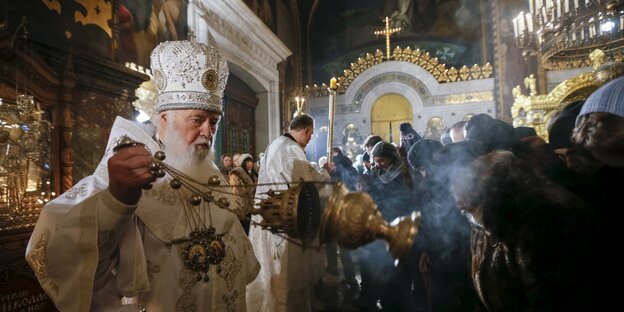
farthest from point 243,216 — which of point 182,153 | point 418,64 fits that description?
point 418,64

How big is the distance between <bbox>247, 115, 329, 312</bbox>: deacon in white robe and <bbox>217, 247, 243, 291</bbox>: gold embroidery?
148 centimetres

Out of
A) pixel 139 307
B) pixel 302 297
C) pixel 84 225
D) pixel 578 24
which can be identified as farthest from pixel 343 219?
pixel 578 24

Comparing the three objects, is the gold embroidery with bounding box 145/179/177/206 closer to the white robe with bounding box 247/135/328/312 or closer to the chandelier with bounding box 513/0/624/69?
the white robe with bounding box 247/135/328/312

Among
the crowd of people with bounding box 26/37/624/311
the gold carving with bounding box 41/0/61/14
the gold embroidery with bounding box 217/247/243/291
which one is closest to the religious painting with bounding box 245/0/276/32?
the gold carving with bounding box 41/0/61/14

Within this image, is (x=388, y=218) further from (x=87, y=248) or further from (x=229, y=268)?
(x=87, y=248)

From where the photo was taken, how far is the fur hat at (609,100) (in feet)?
3.99

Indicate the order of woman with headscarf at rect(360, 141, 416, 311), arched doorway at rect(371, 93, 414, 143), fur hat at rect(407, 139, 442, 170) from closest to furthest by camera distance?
1. fur hat at rect(407, 139, 442, 170)
2. woman with headscarf at rect(360, 141, 416, 311)
3. arched doorway at rect(371, 93, 414, 143)

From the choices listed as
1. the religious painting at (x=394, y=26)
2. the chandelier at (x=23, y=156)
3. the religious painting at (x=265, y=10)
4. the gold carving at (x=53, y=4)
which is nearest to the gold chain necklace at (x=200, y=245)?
the chandelier at (x=23, y=156)

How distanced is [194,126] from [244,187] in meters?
0.70

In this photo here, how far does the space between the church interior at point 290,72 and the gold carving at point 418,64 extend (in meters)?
0.05

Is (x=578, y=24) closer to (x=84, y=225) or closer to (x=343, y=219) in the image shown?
(x=343, y=219)

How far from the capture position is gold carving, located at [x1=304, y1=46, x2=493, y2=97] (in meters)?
13.3

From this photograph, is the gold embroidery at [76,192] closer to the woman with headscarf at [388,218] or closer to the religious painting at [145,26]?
the woman with headscarf at [388,218]

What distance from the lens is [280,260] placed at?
3.47m
